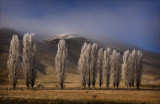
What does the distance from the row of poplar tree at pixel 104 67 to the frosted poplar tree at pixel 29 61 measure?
17.3 meters

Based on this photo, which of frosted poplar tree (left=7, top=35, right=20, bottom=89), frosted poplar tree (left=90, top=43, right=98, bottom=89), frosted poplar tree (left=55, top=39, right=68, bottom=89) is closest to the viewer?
frosted poplar tree (left=7, top=35, right=20, bottom=89)

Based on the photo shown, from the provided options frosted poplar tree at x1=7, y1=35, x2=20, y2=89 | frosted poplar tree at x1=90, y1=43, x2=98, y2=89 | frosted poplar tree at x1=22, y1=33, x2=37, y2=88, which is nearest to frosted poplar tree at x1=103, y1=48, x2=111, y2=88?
frosted poplar tree at x1=90, y1=43, x2=98, y2=89

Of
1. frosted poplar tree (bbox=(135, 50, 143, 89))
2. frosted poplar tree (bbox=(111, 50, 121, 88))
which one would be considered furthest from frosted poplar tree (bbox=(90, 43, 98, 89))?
frosted poplar tree (bbox=(135, 50, 143, 89))

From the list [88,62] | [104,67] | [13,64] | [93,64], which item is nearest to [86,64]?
[88,62]

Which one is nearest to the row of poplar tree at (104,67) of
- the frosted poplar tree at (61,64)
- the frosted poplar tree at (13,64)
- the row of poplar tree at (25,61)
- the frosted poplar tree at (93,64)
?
the frosted poplar tree at (93,64)

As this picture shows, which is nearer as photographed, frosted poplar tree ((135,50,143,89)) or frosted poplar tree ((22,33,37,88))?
frosted poplar tree ((22,33,37,88))

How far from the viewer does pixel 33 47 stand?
55.5 meters

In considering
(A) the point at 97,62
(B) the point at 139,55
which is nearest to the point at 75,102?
(A) the point at 97,62

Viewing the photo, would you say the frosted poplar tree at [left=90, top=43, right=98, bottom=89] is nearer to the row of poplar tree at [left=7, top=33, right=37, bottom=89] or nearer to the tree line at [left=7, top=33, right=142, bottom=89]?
the tree line at [left=7, top=33, right=142, bottom=89]

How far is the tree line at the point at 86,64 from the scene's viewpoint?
53.0 m

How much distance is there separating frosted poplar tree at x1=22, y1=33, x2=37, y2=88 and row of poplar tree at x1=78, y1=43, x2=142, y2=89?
17272 millimetres

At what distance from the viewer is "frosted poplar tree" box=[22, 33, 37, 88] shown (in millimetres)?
53062

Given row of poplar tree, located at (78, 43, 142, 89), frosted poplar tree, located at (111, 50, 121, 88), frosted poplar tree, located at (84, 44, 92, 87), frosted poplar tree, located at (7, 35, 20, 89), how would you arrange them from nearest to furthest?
frosted poplar tree, located at (7, 35, 20, 89) < frosted poplar tree, located at (84, 44, 92, 87) < row of poplar tree, located at (78, 43, 142, 89) < frosted poplar tree, located at (111, 50, 121, 88)

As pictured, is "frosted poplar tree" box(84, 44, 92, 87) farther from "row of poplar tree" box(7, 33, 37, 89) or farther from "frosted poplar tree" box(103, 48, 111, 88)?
"row of poplar tree" box(7, 33, 37, 89)
